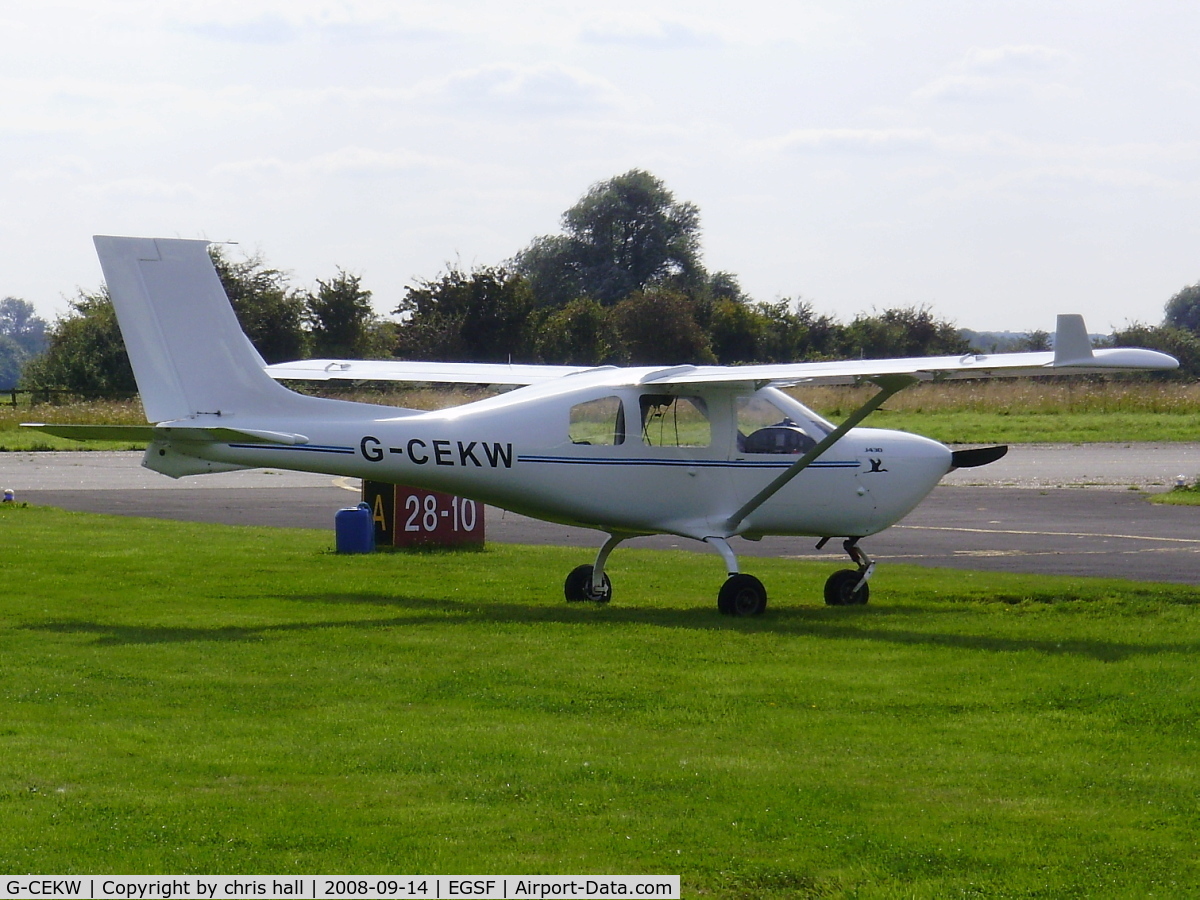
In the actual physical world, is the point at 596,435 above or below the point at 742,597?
above

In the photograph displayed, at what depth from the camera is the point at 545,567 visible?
55.9 ft

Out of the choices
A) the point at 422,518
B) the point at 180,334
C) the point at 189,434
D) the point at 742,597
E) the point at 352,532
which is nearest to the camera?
the point at 189,434

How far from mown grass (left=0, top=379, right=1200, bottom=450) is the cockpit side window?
2595 cm

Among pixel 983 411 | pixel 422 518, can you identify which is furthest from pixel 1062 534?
pixel 983 411

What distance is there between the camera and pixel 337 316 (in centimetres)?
6712

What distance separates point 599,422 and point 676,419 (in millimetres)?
757

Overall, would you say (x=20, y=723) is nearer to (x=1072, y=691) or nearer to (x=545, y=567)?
(x=1072, y=691)

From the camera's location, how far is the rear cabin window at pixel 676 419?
13.8 m

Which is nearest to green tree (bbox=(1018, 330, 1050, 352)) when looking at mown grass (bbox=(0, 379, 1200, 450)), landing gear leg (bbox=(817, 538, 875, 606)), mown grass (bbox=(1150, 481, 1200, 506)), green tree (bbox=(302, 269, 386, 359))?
mown grass (bbox=(0, 379, 1200, 450))

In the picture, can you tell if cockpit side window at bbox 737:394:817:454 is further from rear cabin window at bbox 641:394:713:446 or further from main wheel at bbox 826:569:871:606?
main wheel at bbox 826:569:871:606

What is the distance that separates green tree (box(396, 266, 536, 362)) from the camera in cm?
6512

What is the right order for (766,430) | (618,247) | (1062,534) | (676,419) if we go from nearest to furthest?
(676,419)
(766,430)
(1062,534)
(618,247)

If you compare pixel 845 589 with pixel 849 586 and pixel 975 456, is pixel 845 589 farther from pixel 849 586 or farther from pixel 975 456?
pixel 975 456

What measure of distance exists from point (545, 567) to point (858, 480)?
418 centimetres
